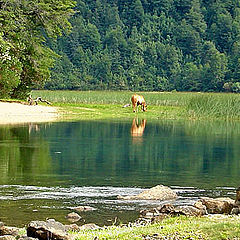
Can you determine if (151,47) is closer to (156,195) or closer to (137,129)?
(137,129)

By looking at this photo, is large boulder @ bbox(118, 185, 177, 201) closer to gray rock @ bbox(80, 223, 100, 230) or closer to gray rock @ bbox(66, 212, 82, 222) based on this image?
gray rock @ bbox(66, 212, 82, 222)

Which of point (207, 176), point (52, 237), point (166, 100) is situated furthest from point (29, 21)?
point (52, 237)

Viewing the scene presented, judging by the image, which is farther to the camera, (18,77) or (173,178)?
(18,77)

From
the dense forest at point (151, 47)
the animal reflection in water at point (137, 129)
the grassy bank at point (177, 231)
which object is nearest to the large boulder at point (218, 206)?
the grassy bank at point (177, 231)

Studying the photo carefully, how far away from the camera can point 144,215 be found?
11375 mm

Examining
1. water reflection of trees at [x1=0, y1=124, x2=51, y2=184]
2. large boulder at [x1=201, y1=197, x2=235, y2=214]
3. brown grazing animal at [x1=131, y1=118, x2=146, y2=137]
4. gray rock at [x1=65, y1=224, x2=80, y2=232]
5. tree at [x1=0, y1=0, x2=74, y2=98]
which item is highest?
tree at [x1=0, y1=0, x2=74, y2=98]

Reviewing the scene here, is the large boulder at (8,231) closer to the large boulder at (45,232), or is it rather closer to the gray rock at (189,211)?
the large boulder at (45,232)

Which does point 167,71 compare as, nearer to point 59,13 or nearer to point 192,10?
point 192,10

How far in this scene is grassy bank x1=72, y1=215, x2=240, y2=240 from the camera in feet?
27.2


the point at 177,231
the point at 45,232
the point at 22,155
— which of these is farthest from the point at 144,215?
the point at 22,155

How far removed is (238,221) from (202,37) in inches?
4540

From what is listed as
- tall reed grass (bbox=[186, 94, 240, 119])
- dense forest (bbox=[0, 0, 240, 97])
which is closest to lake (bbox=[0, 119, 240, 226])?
tall reed grass (bbox=[186, 94, 240, 119])

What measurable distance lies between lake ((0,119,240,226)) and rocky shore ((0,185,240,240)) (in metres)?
0.30

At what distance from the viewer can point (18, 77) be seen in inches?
1545
